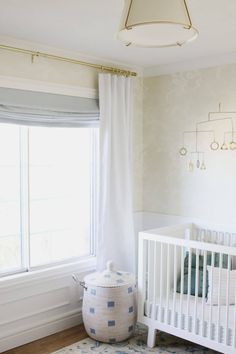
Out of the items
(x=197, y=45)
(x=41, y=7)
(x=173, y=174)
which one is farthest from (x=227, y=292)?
(x=41, y=7)

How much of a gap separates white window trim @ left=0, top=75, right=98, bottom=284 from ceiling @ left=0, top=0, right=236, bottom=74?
304 mm

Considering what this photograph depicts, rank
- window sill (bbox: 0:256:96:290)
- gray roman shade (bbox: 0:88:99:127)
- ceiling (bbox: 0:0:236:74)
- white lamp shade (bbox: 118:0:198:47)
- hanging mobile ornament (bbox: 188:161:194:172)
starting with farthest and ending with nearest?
hanging mobile ornament (bbox: 188:161:194:172), window sill (bbox: 0:256:96:290), gray roman shade (bbox: 0:88:99:127), ceiling (bbox: 0:0:236:74), white lamp shade (bbox: 118:0:198:47)

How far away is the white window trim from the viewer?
3.23 metres

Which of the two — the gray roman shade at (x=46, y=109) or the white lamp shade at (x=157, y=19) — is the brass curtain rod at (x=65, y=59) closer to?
the gray roman shade at (x=46, y=109)

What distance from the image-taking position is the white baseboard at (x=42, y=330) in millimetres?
3283

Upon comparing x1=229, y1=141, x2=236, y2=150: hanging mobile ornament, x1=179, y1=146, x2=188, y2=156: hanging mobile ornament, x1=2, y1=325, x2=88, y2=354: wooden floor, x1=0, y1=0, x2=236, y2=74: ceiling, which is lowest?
x1=2, y1=325, x2=88, y2=354: wooden floor

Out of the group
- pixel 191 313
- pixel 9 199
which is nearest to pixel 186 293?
pixel 191 313

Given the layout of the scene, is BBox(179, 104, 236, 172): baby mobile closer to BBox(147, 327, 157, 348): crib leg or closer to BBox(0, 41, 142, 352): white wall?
BBox(0, 41, 142, 352): white wall

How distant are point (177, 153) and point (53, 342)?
1.95m

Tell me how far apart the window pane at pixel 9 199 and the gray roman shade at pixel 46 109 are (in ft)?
0.60

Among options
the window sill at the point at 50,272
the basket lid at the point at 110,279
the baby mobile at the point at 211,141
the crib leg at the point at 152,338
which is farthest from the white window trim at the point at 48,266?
the baby mobile at the point at 211,141

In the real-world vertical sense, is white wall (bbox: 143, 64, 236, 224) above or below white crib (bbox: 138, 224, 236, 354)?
above

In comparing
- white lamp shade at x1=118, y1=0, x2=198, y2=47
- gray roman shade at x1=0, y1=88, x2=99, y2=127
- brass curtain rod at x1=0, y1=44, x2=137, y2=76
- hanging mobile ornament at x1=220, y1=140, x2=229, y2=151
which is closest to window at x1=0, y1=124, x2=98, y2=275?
gray roman shade at x1=0, y1=88, x2=99, y2=127

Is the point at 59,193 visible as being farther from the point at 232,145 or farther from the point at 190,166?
the point at 232,145
